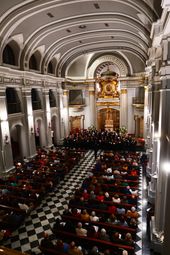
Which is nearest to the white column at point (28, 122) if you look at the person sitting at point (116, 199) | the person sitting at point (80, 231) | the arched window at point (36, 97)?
the arched window at point (36, 97)

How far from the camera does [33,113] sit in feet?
51.4

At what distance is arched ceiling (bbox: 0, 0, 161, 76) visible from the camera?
8719mm

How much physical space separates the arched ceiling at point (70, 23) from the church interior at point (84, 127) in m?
0.06

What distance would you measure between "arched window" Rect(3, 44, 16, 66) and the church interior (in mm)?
68

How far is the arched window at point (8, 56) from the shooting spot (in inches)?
494

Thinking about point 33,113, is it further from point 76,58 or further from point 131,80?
point 131,80

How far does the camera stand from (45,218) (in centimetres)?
859

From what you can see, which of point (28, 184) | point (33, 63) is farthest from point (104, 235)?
point (33, 63)

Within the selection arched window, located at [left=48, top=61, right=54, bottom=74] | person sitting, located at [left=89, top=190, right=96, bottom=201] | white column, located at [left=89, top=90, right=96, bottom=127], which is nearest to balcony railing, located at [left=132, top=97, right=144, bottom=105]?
white column, located at [left=89, top=90, right=96, bottom=127]

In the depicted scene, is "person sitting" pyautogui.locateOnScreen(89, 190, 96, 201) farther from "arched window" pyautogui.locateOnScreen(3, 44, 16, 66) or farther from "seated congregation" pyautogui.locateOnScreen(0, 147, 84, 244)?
"arched window" pyautogui.locateOnScreen(3, 44, 16, 66)

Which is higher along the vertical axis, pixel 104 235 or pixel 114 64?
pixel 114 64

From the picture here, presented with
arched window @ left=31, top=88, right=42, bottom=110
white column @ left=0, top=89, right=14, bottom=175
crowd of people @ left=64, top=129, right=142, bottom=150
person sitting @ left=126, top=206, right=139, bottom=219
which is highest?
arched window @ left=31, top=88, right=42, bottom=110

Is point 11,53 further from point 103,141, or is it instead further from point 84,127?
point 84,127

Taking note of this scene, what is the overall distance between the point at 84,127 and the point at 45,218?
601 inches
